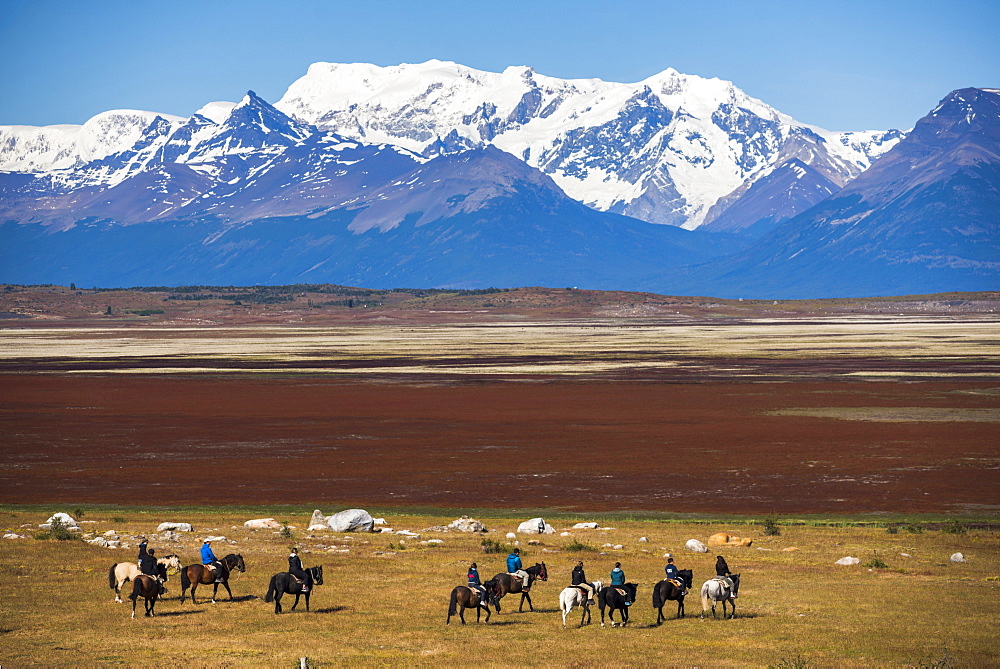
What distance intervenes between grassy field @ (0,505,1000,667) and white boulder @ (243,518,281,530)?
1.80ft

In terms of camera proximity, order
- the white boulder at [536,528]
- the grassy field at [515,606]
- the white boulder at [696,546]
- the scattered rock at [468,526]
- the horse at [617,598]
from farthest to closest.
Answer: the scattered rock at [468,526]
the white boulder at [536,528]
the white boulder at [696,546]
the horse at [617,598]
the grassy field at [515,606]

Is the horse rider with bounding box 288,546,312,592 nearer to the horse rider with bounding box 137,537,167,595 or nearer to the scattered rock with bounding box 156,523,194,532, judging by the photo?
the horse rider with bounding box 137,537,167,595

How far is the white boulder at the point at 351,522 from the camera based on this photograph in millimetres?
35312

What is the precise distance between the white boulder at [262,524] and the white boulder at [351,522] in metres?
1.61

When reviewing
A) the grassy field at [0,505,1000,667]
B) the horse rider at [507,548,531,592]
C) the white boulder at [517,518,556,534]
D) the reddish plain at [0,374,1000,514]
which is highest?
the reddish plain at [0,374,1000,514]

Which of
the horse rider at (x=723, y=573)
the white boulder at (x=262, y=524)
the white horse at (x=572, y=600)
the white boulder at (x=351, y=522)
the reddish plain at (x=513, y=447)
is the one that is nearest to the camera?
the white horse at (x=572, y=600)

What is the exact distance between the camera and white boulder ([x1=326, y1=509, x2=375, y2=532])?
35312mm

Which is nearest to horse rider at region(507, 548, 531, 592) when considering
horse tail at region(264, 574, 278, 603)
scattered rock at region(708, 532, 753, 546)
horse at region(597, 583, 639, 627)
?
horse at region(597, 583, 639, 627)

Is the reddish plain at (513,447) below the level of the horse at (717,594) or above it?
above

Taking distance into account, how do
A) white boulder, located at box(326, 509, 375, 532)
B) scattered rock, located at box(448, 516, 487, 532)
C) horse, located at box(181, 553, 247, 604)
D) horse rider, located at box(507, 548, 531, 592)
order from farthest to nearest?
1. scattered rock, located at box(448, 516, 487, 532)
2. white boulder, located at box(326, 509, 375, 532)
3. horse, located at box(181, 553, 247, 604)
4. horse rider, located at box(507, 548, 531, 592)

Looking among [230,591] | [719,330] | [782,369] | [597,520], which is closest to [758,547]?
[597,520]

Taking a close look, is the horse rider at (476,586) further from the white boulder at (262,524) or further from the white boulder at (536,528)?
the white boulder at (262,524)

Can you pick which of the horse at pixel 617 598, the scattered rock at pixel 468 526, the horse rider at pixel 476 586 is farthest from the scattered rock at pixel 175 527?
the horse at pixel 617 598

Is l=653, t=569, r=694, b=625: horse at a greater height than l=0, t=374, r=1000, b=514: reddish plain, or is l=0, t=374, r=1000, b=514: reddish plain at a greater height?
l=0, t=374, r=1000, b=514: reddish plain
